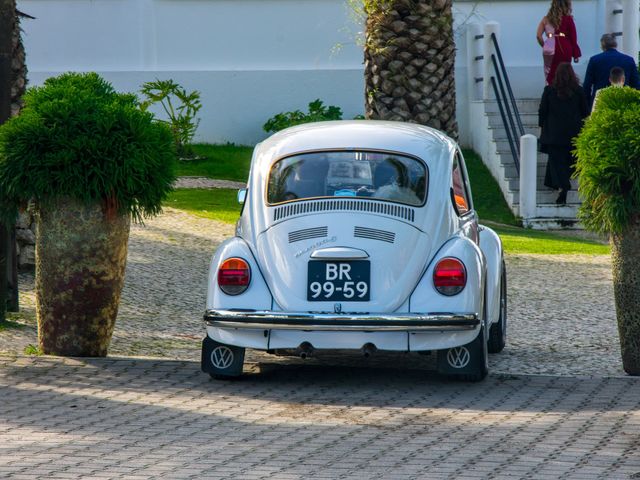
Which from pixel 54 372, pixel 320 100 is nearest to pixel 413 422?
pixel 54 372

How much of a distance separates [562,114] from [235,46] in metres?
7.04

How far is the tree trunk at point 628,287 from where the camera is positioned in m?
8.59

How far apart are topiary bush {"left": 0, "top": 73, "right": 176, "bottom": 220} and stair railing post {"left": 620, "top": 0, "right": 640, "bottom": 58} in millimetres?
14468

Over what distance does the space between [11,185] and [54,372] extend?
1.30m

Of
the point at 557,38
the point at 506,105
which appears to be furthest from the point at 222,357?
the point at 557,38

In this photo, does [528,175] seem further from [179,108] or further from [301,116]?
[179,108]

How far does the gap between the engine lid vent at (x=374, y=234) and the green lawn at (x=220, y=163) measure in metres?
11.6

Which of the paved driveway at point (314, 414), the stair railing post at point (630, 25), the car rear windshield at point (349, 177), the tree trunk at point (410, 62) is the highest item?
the stair railing post at point (630, 25)

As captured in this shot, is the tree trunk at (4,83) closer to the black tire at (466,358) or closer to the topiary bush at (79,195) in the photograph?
the topiary bush at (79,195)

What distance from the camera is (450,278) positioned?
8.27 metres

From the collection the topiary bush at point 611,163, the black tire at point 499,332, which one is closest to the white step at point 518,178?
the black tire at point 499,332

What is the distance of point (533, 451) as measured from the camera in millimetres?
6773

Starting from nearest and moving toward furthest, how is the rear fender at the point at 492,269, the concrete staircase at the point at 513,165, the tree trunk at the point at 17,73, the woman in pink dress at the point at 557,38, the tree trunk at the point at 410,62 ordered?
1. the rear fender at the point at 492,269
2. the tree trunk at the point at 17,73
3. the tree trunk at the point at 410,62
4. the concrete staircase at the point at 513,165
5. the woman in pink dress at the point at 557,38

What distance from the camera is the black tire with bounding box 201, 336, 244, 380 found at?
855 cm
